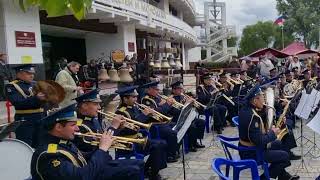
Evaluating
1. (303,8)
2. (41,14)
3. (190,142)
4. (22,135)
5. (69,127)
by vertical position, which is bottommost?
(190,142)

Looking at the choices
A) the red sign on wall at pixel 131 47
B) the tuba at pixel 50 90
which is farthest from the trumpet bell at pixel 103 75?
the tuba at pixel 50 90

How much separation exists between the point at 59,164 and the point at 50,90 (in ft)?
10.1

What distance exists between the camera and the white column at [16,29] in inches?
498

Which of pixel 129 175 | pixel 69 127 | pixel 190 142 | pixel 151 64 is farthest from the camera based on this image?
pixel 151 64

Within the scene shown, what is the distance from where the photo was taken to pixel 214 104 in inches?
443

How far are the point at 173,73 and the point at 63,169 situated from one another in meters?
14.8

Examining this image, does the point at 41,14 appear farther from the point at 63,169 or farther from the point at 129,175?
the point at 63,169

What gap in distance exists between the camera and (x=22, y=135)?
7062mm

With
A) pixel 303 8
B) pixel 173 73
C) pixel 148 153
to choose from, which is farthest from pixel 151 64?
Result: pixel 303 8

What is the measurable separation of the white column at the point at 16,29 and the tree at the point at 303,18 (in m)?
50.0

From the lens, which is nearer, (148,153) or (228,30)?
(148,153)

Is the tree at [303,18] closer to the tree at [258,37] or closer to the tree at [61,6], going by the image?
the tree at [258,37]

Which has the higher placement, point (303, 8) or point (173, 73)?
point (303, 8)

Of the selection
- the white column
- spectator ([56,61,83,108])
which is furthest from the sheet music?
the white column
